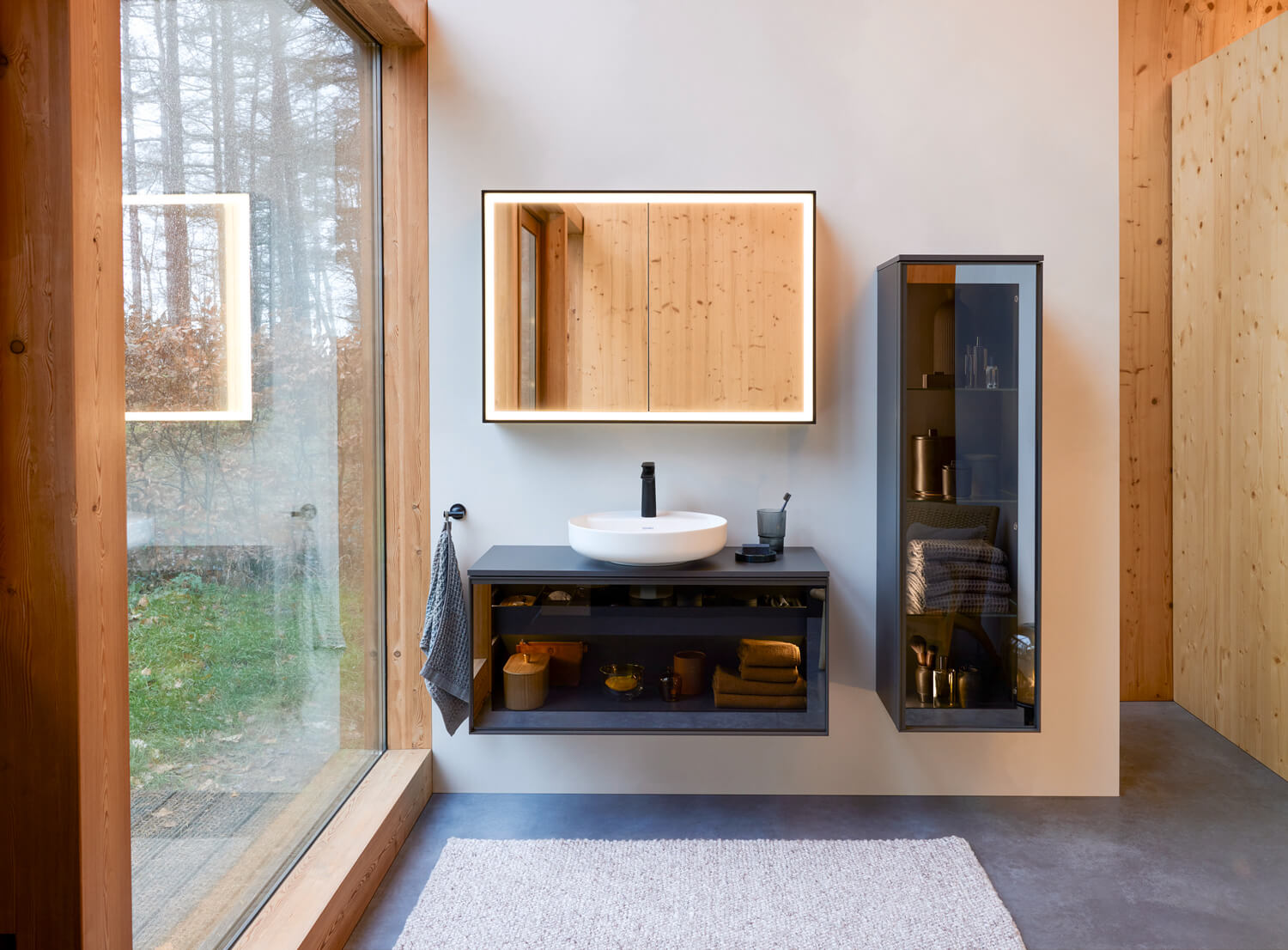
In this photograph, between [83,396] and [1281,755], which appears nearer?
[83,396]

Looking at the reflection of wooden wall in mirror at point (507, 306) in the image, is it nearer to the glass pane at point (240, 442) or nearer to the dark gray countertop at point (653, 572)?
the glass pane at point (240, 442)

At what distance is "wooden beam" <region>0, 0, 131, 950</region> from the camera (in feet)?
3.92

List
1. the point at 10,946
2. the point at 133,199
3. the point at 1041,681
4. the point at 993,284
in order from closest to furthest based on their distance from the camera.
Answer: the point at 10,946, the point at 133,199, the point at 993,284, the point at 1041,681

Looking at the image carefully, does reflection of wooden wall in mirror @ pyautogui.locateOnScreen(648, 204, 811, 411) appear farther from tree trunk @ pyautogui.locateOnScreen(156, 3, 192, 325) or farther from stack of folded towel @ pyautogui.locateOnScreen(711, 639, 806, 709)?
tree trunk @ pyautogui.locateOnScreen(156, 3, 192, 325)

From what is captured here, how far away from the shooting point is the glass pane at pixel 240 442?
1.46 m

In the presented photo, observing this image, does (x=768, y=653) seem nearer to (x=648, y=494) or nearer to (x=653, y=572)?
(x=653, y=572)

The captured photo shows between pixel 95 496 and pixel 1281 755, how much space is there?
359 cm

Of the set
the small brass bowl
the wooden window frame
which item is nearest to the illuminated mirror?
the wooden window frame

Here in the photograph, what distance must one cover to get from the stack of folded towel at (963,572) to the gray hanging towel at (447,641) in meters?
1.40

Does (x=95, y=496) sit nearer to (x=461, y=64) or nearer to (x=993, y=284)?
(x=461, y=64)

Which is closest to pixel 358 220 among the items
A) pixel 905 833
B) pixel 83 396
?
pixel 83 396

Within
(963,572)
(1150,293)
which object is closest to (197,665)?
(963,572)

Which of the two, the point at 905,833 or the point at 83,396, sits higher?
the point at 83,396

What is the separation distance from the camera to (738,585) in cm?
242
